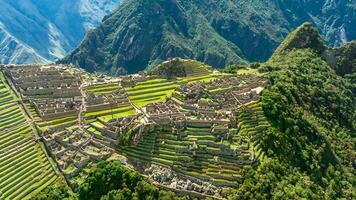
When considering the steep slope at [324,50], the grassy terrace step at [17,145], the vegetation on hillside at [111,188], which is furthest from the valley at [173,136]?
the steep slope at [324,50]

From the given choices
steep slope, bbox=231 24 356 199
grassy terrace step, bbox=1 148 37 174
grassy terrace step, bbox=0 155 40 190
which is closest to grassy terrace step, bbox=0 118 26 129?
grassy terrace step, bbox=1 148 37 174

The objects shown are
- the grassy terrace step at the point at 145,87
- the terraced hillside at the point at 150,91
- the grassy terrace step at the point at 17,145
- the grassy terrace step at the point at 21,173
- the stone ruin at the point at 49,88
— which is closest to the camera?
the grassy terrace step at the point at 21,173

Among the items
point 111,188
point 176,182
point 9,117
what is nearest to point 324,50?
point 176,182

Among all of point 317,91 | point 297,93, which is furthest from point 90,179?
point 317,91

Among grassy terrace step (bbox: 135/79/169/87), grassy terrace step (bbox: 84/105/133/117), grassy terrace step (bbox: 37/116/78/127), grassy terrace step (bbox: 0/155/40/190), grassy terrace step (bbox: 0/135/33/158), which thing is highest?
grassy terrace step (bbox: 135/79/169/87)

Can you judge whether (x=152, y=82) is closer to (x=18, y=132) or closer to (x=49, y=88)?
(x=49, y=88)

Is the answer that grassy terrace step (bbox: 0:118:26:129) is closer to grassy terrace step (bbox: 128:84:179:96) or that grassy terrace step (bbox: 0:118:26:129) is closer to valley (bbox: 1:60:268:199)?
valley (bbox: 1:60:268:199)

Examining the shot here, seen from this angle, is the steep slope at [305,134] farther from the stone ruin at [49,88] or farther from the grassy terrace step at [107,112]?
the stone ruin at [49,88]
